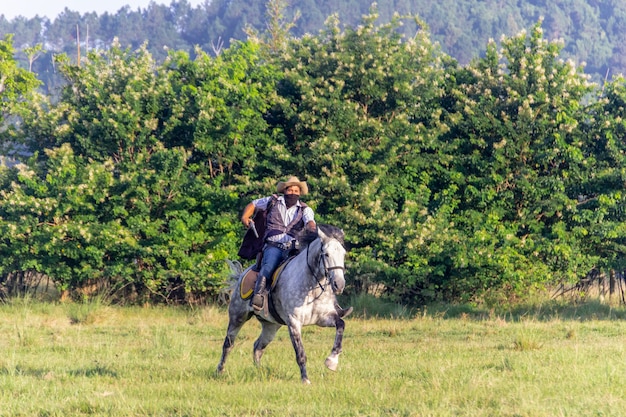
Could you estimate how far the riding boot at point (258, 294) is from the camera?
11.6 m

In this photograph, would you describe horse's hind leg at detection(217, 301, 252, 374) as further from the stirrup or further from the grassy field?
the stirrup

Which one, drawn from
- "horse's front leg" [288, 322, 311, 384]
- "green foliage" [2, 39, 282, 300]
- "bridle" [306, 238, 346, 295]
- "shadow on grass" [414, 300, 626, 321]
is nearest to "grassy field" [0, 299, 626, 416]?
"horse's front leg" [288, 322, 311, 384]

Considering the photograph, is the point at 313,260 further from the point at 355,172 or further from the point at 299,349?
the point at 355,172

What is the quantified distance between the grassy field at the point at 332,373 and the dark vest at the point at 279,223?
6.53ft

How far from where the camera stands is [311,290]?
1122 centimetres

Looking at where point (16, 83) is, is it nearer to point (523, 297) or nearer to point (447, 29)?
point (523, 297)

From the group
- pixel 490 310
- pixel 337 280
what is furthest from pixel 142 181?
pixel 337 280

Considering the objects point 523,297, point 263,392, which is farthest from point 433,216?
point 263,392

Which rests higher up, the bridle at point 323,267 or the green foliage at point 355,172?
the green foliage at point 355,172

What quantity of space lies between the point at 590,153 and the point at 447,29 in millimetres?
181483

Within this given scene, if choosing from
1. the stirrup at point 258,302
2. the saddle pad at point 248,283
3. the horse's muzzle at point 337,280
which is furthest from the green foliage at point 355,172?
the horse's muzzle at point 337,280

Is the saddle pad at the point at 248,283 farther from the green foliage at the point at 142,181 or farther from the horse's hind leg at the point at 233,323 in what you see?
the green foliage at the point at 142,181

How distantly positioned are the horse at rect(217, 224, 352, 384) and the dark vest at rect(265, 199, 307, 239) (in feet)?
1.30

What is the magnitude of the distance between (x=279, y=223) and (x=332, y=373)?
2.28 metres
